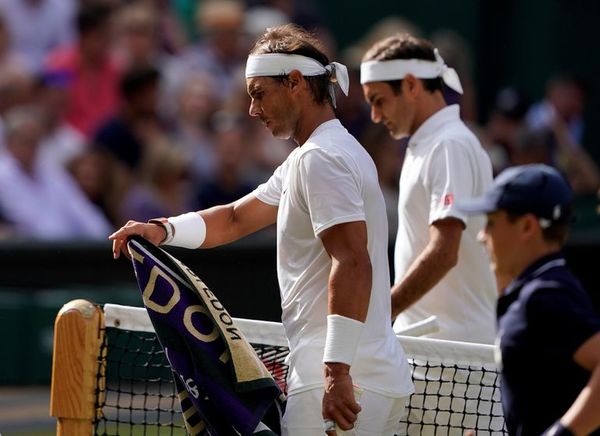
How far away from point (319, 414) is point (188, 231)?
3.42ft

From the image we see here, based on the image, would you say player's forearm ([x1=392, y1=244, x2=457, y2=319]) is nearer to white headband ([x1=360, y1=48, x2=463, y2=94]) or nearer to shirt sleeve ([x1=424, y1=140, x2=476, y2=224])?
shirt sleeve ([x1=424, y1=140, x2=476, y2=224])

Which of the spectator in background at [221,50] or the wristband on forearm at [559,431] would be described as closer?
the wristband on forearm at [559,431]

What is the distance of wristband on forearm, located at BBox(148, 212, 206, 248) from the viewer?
500 centimetres

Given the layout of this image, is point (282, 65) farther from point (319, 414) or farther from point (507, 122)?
point (507, 122)

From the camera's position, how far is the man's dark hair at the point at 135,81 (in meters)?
12.1

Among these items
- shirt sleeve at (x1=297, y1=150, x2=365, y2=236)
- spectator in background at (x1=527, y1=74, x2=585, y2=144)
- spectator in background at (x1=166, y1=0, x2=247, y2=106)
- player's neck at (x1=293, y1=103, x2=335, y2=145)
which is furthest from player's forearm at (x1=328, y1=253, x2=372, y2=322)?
spectator in background at (x1=527, y1=74, x2=585, y2=144)

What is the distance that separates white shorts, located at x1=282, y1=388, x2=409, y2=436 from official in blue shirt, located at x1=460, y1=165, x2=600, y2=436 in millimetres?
669

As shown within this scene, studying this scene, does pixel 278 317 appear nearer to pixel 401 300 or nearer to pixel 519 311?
pixel 401 300

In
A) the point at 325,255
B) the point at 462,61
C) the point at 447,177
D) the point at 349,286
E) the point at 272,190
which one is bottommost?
the point at 349,286

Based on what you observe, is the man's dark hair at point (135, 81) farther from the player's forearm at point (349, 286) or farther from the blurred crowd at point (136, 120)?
the player's forearm at point (349, 286)

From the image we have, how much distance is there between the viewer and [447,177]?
588cm

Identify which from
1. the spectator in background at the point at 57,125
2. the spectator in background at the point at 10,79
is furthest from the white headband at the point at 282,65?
the spectator in background at the point at 10,79

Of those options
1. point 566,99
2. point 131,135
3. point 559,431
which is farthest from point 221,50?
point 559,431

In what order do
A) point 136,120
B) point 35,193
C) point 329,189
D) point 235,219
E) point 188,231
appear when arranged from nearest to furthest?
point 329,189 → point 188,231 → point 235,219 → point 35,193 → point 136,120
